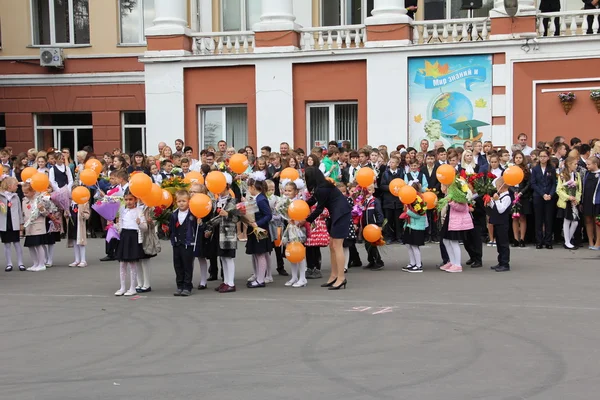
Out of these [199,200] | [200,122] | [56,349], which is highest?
[200,122]

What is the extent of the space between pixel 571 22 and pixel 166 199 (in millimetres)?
12613

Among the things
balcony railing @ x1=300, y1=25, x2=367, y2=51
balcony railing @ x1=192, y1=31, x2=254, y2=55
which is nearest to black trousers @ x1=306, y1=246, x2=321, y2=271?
balcony railing @ x1=300, y1=25, x2=367, y2=51

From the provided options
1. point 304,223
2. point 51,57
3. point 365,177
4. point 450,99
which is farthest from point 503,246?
point 51,57

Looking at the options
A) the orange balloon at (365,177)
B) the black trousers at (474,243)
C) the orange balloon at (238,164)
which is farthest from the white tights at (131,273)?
the black trousers at (474,243)

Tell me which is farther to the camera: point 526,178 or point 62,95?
point 62,95

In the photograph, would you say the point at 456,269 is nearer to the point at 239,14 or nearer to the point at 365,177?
the point at 365,177

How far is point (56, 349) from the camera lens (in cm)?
901

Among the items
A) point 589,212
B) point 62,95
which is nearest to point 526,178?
point 589,212

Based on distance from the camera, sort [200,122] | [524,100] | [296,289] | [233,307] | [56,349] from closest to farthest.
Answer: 1. [56,349]
2. [233,307]
3. [296,289]
4. [524,100]
5. [200,122]

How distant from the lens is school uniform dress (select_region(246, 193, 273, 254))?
1254 cm

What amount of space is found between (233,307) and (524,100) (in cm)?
1255

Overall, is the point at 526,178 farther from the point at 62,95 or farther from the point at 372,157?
the point at 62,95

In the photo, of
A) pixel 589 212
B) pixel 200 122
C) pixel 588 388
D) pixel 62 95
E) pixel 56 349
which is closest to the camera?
pixel 588 388

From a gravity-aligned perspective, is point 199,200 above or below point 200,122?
below
